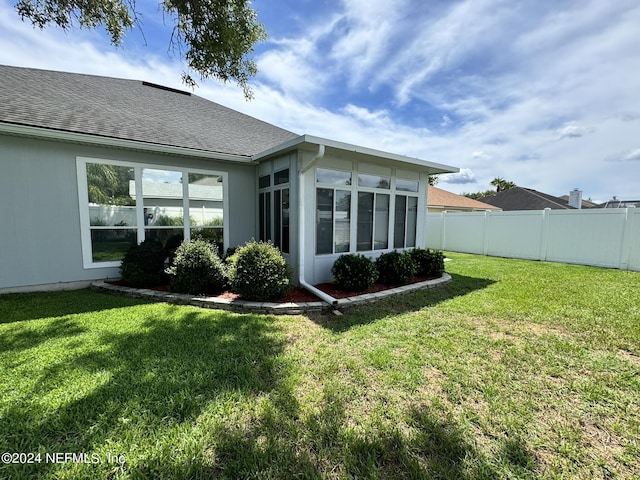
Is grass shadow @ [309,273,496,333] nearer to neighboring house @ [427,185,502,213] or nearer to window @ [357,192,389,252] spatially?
window @ [357,192,389,252]

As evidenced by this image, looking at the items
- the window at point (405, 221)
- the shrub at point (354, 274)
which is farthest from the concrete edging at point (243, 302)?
the window at point (405, 221)

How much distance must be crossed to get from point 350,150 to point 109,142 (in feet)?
17.3

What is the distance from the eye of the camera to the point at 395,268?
21.7 feet

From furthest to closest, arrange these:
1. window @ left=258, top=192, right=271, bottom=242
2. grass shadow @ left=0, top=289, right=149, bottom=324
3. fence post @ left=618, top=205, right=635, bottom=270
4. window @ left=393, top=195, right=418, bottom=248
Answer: fence post @ left=618, top=205, right=635, bottom=270 < window @ left=393, top=195, right=418, bottom=248 < window @ left=258, top=192, right=271, bottom=242 < grass shadow @ left=0, top=289, right=149, bottom=324

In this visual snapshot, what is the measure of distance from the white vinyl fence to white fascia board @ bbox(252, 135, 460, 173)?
541 cm

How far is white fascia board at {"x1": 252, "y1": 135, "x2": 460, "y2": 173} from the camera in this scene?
5297mm

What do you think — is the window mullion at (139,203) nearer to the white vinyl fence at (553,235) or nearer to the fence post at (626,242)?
the white vinyl fence at (553,235)

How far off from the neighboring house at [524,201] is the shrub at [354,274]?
894 inches

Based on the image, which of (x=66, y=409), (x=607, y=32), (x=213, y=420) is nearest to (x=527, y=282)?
(x=607, y=32)

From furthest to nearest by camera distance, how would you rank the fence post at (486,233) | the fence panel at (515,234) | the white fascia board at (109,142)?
the fence post at (486,233) < the fence panel at (515,234) < the white fascia board at (109,142)

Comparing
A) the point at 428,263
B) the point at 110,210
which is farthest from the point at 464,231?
the point at 110,210

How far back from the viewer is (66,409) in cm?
232

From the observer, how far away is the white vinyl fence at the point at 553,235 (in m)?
8.84

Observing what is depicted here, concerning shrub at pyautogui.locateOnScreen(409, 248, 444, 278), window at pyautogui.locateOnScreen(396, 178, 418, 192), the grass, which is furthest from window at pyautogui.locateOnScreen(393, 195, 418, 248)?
the grass
